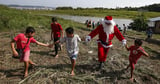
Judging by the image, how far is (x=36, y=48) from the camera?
22.2 feet

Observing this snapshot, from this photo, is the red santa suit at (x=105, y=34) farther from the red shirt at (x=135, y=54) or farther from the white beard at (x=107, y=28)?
the red shirt at (x=135, y=54)

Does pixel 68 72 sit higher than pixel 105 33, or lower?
lower

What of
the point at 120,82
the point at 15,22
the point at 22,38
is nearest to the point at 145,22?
the point at 15,22

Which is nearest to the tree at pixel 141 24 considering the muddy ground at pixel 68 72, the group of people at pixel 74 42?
the muddy ground at pixel 68 72

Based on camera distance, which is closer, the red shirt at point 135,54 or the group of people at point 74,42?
the group of people at point 74,42

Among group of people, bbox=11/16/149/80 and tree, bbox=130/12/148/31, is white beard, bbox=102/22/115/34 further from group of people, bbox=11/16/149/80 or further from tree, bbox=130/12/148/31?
tree, bbox=130/12/148/31

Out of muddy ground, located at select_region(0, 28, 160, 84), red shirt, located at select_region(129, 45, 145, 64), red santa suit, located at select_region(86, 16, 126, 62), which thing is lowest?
muddy ground, located at select_region(0, 28, 160, 84)

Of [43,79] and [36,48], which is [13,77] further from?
[36,48]

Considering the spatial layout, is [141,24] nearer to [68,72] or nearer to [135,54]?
[135,54]

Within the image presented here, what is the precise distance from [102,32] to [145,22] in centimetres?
2280

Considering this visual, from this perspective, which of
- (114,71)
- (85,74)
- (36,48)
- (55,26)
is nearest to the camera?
(85,74)

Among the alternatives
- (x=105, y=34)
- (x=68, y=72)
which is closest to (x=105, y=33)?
(x=105, y=34)

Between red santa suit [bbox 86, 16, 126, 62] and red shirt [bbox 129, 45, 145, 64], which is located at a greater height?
red santa suit [bbox 86, 16, 126, 62]

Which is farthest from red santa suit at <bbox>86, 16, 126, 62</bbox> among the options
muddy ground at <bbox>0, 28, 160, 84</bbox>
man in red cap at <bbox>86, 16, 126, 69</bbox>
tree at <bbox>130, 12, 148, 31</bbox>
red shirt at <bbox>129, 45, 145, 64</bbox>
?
tree at <bbox>130, 12, 148, 31</bbox>
